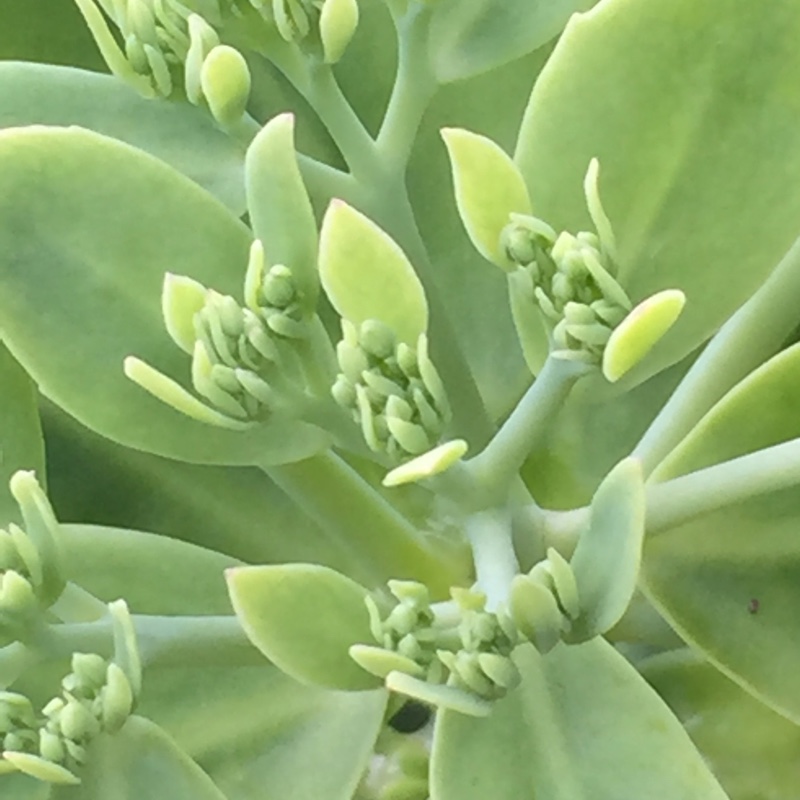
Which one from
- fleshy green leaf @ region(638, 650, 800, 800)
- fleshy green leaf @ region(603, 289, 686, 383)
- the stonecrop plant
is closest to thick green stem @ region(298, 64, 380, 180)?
the stonecrop plant

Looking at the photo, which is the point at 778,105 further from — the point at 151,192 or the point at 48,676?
the point at 48,676

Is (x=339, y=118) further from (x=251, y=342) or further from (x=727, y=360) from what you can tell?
(x=727, y=360)

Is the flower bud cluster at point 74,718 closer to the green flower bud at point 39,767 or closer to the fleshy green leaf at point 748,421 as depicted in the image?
the green flower bud at point 39,767

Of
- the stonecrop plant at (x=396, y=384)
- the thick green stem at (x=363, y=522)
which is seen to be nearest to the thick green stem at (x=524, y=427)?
the stonecrop plant at (x=396, y=384)

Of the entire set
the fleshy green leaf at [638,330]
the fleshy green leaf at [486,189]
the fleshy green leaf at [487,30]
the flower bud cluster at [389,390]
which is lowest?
the fleshy green leaf at [638,330]

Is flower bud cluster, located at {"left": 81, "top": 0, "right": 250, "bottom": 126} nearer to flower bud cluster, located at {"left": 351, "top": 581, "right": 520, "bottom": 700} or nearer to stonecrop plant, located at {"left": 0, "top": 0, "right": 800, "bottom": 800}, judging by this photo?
stonecrop plant, located at {"left": 0, "top": 0, "right": 800, "bottom": 800}

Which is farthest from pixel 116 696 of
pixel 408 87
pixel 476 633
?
pixel 408 87

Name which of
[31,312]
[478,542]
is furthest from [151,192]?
[478,542]

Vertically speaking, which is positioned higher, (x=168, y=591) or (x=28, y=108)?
(x=28, y=108)
